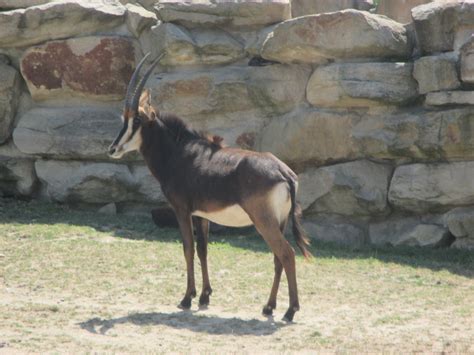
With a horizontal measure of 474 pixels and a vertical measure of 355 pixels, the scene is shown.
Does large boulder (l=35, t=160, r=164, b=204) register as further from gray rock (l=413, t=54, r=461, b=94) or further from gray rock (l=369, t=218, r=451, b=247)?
gray rock (l=413, t=54, r=461, b=94)

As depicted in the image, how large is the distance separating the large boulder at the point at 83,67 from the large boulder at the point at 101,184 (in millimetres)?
1150

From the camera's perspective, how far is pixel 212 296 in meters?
9.75

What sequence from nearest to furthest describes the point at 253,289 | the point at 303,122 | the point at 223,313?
the point at 223,313, the point at 253,289, the point at 303,122

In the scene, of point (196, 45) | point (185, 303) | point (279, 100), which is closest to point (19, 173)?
point (196, 45)

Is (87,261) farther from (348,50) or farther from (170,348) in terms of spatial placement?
(348,50)

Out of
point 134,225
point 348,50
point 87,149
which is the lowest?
point 134,225

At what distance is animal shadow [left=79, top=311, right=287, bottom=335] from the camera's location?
8359 millimetres

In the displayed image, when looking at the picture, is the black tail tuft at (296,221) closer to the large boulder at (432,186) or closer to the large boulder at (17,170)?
the large boulder at (432,186)

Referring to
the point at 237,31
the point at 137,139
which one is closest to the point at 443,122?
the point at 237,31

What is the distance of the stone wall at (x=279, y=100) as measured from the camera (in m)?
12.1

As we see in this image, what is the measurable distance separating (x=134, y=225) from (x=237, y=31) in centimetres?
323

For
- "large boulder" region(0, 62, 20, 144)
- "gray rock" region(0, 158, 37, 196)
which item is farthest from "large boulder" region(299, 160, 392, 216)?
"large boulder" region(0, 62, 20, 144)

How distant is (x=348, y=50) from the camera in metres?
12.6

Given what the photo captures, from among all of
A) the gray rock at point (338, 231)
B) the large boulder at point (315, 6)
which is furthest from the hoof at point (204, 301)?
the large boulder at point (315, 6)
